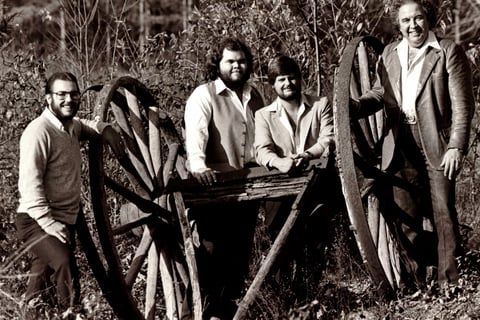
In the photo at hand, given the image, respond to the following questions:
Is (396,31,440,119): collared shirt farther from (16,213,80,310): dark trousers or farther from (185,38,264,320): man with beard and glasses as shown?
(16,213,80,310): dark trousers

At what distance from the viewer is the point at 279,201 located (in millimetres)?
6070

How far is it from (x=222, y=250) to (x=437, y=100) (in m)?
1.64

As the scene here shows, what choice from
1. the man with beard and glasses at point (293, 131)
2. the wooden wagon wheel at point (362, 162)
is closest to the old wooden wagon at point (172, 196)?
the wooden wagon wheel at point (362, 162)

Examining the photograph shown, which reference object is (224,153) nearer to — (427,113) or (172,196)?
(172,196)

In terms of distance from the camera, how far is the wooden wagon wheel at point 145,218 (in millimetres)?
5598

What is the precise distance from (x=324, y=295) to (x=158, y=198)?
4.32 ft

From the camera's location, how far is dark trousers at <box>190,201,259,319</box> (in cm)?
599

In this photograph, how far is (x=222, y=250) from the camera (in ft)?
19.8

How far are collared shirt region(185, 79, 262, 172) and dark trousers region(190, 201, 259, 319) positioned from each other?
33cm

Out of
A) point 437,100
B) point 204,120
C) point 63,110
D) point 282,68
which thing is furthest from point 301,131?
point 63,110

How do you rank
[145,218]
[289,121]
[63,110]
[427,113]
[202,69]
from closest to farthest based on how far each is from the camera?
[63,110] → [427,113] → [289,121] → [145,218] → [202,69]

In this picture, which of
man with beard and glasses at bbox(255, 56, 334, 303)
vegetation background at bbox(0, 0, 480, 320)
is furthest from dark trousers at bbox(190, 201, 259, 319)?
→ vegetation background at bbox(0, 0, 480, 320)

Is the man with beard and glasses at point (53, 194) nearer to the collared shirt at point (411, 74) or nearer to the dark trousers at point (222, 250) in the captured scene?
the dark trousers at point (222, 250)

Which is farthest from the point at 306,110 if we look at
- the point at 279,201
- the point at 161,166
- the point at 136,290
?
the point at 136,290
